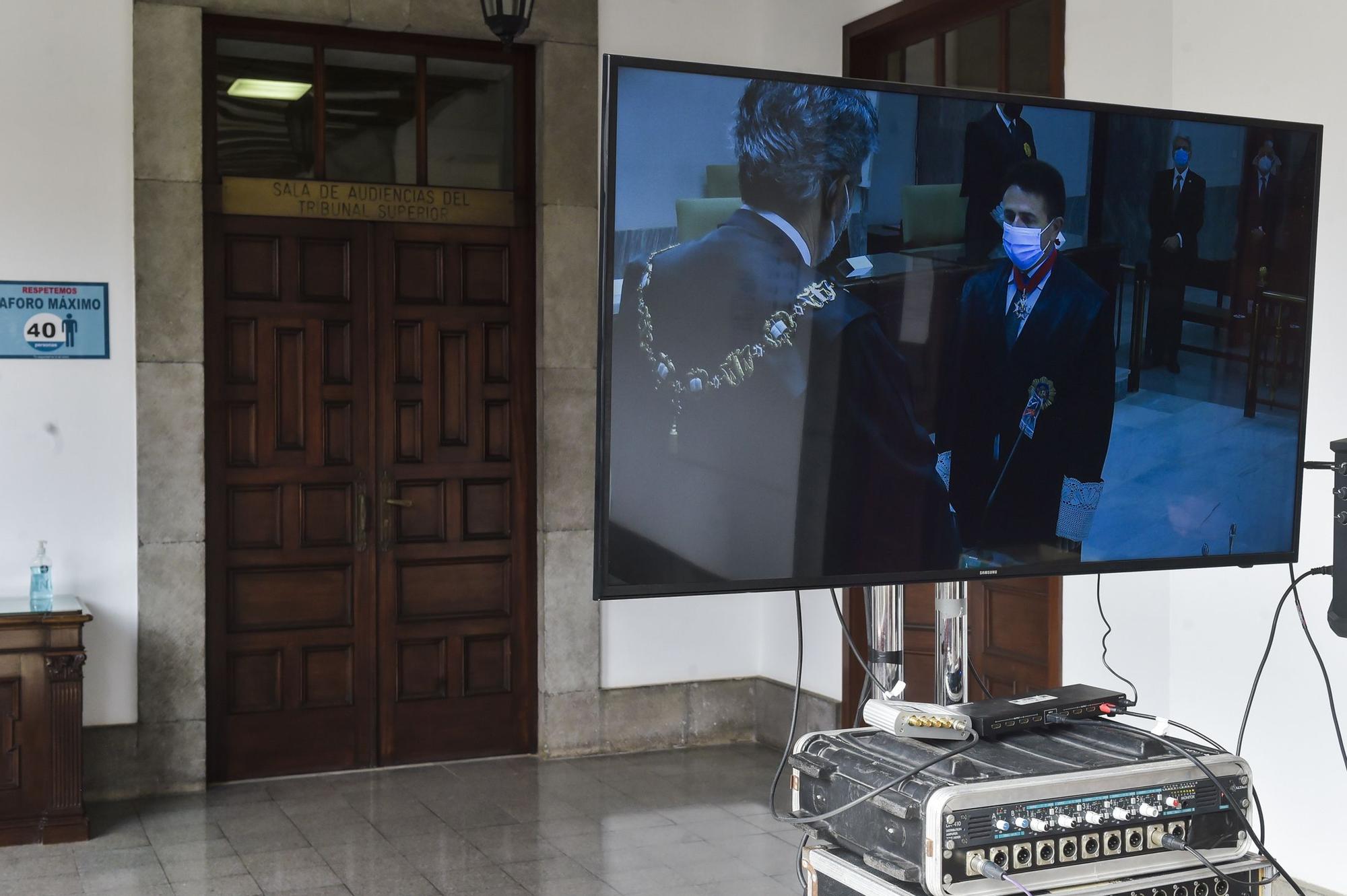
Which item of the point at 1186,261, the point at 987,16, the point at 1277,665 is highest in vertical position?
the point at 987,16

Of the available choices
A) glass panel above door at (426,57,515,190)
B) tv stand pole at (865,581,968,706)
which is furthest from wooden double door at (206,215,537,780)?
tv stand pole at (865,581,968,706)

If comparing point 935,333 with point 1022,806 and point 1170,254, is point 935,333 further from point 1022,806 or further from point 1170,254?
point 1022,806

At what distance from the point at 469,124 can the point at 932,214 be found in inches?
152

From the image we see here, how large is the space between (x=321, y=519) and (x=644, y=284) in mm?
3822

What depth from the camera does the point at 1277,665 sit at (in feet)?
12.9

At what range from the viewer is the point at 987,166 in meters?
2.56

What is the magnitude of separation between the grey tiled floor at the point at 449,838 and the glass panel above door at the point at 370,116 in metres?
2.58

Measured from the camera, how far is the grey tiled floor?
4332 millimetres

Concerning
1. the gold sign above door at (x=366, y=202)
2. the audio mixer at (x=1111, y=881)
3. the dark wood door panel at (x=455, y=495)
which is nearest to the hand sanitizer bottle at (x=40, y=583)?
the dark wood door panel at (x=455, y=495)

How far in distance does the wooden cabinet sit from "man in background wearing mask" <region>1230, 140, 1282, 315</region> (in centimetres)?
395

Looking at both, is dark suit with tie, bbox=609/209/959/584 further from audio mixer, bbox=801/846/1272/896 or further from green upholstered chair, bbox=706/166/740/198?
audio mixer, bbox=801/846/1272/896

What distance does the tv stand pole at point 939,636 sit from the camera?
2.60 meters

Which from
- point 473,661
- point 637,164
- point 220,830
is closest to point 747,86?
point 637,164

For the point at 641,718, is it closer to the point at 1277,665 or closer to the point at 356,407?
the point at 356,407
